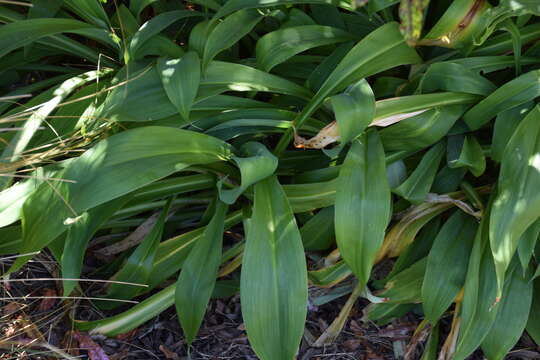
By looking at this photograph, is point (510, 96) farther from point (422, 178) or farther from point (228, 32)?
point (228, 32)

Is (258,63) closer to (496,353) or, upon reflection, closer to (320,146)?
(320,146)

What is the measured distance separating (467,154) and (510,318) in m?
0.37

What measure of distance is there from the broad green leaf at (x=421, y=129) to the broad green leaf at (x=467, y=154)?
0.05 meters

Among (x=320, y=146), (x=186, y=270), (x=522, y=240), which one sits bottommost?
(x=186, y=270)

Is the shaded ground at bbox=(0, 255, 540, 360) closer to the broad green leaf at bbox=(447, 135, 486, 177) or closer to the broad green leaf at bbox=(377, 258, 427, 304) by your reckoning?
the broad green leaf at bbox=(377, 258, 427, 304)

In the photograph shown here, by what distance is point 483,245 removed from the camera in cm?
148

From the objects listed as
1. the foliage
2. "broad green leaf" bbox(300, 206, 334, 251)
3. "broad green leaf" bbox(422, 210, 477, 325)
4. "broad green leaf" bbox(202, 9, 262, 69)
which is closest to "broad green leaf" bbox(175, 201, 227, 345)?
the foliage

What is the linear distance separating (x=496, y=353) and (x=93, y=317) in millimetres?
935

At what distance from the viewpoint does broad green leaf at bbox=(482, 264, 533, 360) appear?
4.76 ft

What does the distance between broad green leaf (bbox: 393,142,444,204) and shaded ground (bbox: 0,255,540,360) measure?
1.12 feet

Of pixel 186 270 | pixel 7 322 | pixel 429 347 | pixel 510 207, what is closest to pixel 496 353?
pixel 429 347

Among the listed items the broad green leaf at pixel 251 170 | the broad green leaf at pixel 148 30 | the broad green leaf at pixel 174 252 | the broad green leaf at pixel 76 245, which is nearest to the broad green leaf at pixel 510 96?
the broad green leaf at pixel 251 170

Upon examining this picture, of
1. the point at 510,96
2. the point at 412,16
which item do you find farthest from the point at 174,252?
the point at 412,16

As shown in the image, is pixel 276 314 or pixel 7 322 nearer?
pixel 276 314
